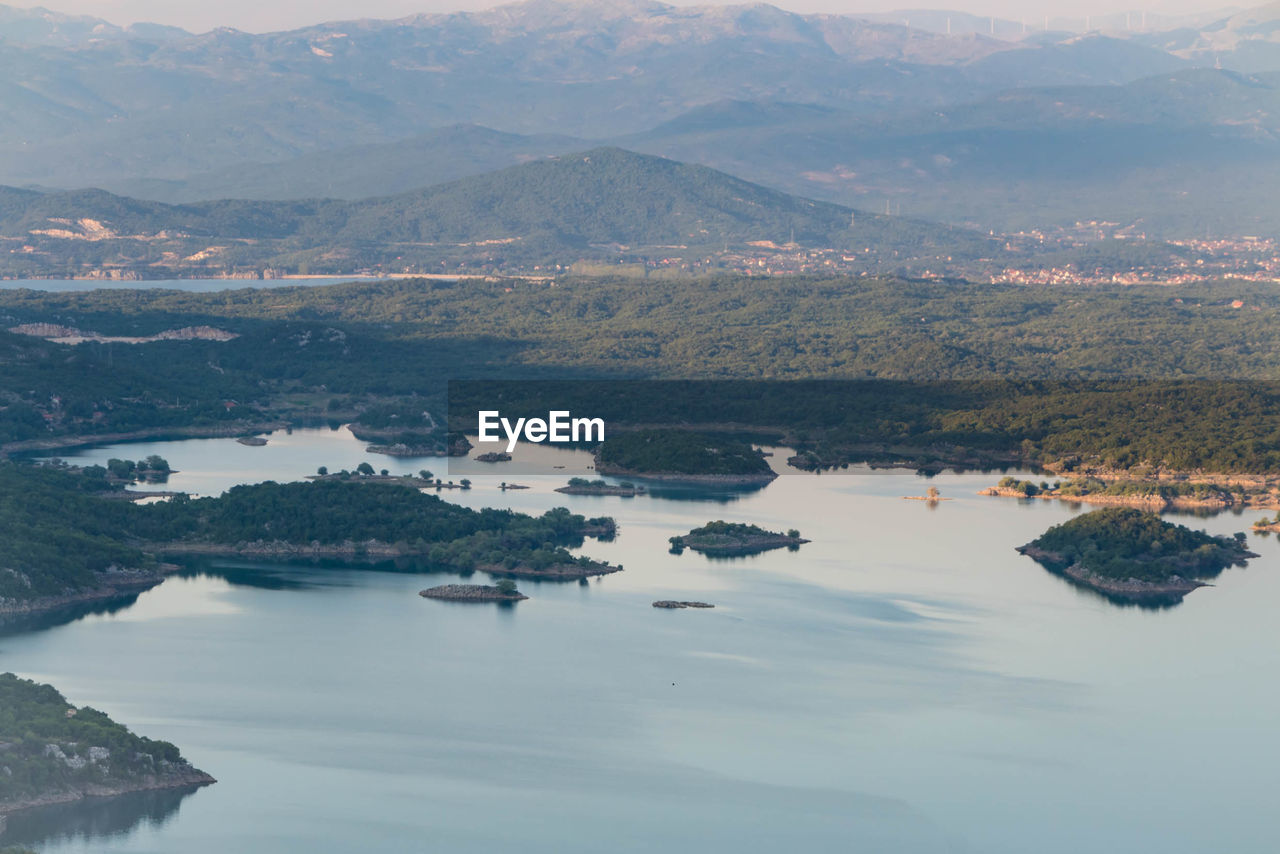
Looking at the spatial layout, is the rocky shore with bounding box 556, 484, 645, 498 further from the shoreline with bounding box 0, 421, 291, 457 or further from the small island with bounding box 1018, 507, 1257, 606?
the shoreline with bounding box 0, 421, 291, 457

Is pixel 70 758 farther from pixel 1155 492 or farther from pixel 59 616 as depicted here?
pixel 1155 492

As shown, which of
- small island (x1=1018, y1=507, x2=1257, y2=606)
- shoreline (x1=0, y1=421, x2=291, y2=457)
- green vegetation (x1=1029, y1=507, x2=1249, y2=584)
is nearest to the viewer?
small island (x1=1018, y1=507, x2=1257, y2=606)

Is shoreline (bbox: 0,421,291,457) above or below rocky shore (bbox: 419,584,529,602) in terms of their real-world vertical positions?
above

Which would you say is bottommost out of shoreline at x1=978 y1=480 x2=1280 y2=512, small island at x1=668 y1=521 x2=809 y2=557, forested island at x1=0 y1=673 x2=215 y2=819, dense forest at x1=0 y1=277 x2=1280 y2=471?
forested island at x1=0 y1=673 x2=215 y2=819

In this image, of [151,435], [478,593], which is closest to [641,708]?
[478,593]

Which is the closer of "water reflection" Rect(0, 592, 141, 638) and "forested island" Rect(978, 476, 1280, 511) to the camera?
"water reflection" Rect(0, 592, 141, 638)

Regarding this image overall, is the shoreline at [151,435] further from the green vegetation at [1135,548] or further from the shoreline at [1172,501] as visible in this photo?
the green vegetation at [1135,548]

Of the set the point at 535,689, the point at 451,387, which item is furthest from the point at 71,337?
the point at 535,689

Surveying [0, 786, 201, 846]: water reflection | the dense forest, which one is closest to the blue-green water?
[0, 786, 201, 846]: water reflection
